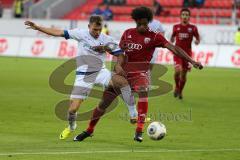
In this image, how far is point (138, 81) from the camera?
13.8m

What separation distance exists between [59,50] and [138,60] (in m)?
28.3

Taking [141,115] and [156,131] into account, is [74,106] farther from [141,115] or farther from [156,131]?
[156,131]

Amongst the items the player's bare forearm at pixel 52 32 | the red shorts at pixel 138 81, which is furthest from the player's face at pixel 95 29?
the red shorts at pixel 138 81

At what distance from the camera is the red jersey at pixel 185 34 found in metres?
23.2

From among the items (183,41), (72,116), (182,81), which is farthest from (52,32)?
(183,41)

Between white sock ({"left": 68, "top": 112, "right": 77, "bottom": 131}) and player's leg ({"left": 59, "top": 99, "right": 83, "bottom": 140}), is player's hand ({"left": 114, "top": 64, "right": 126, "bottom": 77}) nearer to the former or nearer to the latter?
player's leg ({"left": 59, "top": 99, "right": 83, "bottom": 140})

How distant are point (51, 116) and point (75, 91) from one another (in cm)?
374

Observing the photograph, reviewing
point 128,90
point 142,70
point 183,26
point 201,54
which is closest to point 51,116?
point 128,90

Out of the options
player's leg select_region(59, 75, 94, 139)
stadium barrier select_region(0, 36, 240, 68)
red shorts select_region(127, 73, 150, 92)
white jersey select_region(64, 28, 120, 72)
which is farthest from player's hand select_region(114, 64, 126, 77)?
stadium barrier select_region(0, 36, 240, 68)

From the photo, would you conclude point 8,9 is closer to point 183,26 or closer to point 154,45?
point 183,26

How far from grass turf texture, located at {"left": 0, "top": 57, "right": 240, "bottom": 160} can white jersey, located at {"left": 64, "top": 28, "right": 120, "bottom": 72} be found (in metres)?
1.30

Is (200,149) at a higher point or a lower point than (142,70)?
lower

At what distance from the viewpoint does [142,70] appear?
1390 cm

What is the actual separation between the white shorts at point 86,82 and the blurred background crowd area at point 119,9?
30.5m
